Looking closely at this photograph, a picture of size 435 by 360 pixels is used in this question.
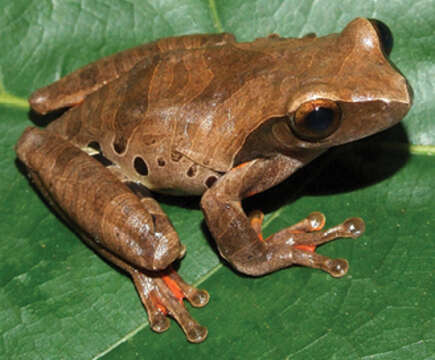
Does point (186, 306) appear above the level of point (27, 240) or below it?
below

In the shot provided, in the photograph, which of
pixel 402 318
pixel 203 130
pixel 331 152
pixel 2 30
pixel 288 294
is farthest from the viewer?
pixel 2 30

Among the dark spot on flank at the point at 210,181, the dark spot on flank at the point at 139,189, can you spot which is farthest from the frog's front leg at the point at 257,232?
the dark spot on flank at the point at 139,189

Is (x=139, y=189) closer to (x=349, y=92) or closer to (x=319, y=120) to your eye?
(x=319, y=120)

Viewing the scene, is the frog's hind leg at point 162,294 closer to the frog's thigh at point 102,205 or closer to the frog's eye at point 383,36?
the frog's thigh at point 102,205

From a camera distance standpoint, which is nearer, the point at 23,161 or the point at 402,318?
the point at 402,318

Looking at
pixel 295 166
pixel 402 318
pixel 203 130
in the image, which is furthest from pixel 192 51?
pixel 402 318

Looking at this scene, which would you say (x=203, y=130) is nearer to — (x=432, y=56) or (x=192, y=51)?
(x=192, y=51)
